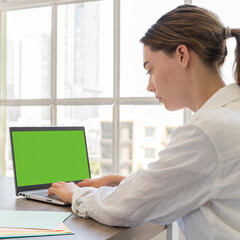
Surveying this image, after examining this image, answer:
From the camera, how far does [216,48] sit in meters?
1.11

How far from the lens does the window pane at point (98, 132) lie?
2668 millimetres

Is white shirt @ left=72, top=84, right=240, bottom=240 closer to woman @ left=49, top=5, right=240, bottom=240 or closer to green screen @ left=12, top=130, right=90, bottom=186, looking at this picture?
woman @ left=49, top=5, right=240, bottom=240

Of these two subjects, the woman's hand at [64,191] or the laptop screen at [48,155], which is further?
the laptop screen at [48,155]

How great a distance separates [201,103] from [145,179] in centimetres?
34

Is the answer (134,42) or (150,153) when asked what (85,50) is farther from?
(150,153)

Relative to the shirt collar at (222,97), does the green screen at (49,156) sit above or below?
below

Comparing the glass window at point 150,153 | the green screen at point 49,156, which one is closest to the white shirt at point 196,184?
the green screen at point 49,156

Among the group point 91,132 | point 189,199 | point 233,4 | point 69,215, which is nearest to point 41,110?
point 91,132

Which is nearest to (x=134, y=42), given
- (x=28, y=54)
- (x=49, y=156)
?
(x=28, y=54)

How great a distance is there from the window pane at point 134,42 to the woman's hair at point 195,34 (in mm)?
1399

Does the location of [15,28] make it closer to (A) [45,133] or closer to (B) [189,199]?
(A) [45,133]

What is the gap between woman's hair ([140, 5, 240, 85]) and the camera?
108cm

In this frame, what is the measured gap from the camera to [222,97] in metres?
1.07

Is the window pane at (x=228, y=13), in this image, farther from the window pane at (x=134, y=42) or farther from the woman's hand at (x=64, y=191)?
the woman's hand at (x=64, y=191)
